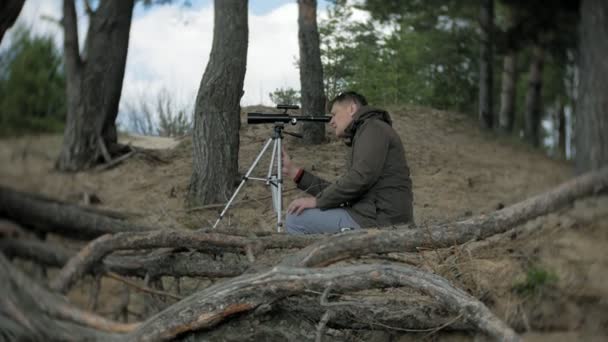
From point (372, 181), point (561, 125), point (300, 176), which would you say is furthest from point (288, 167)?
point (561, 125)

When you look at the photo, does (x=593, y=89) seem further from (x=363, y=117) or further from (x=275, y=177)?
(x=275, y=177)

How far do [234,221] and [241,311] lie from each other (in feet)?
1.85

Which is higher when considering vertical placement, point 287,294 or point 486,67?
point 486,67

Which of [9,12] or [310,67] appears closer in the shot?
[9,12]

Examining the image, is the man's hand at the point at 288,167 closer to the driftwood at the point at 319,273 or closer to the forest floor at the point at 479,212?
the forest floor at the point at 479,212

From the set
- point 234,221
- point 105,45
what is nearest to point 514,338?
point 234,221

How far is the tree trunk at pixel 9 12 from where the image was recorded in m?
1.87

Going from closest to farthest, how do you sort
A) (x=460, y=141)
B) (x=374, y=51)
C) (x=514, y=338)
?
(x=514, y=338) < (x=374, y=51) < (x=460, y=141)

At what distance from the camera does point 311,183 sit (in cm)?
282

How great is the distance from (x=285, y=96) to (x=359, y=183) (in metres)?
0.46

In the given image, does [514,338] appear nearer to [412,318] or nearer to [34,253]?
[412,318]

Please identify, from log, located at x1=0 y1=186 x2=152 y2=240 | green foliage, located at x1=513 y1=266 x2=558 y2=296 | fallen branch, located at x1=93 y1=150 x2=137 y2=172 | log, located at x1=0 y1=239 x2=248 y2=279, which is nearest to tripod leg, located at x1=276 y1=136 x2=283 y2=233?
log, located at x1=0 y1=239 x2=248 y2=279

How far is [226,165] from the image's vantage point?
9.06ft

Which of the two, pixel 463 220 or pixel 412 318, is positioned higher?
pixel 463 220
